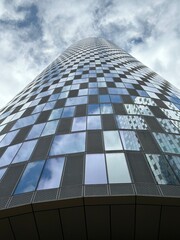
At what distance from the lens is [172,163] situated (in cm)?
1361

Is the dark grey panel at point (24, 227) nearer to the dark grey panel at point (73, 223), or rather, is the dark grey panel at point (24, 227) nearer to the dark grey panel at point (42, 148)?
the dark grey panel at point (73, 223)

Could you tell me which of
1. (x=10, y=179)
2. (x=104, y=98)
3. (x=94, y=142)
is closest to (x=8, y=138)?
(x=10, y=179)

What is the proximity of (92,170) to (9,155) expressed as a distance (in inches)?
217

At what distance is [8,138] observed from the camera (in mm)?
18484

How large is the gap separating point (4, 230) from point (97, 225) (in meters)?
3.84

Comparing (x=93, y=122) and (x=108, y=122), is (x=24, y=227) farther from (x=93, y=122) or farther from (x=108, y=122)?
(x=108, y=122)

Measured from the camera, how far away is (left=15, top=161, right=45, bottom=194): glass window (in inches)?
492

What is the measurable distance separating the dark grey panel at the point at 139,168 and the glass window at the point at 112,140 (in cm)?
101

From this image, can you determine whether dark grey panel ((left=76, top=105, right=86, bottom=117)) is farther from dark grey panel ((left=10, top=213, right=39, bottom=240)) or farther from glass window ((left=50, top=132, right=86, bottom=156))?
dark grey panel ((left=10, top=213, right=39, bottom=240))

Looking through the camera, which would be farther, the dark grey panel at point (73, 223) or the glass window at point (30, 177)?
the glass window at point (30, 177)

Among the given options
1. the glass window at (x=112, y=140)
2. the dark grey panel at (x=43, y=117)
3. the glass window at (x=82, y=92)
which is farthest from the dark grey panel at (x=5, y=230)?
the glass window at (x=82, y=92)

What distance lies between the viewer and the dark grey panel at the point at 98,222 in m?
11.2

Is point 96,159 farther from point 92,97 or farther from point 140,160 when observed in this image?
point 92,97

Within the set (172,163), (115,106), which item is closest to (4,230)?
(172,163)
